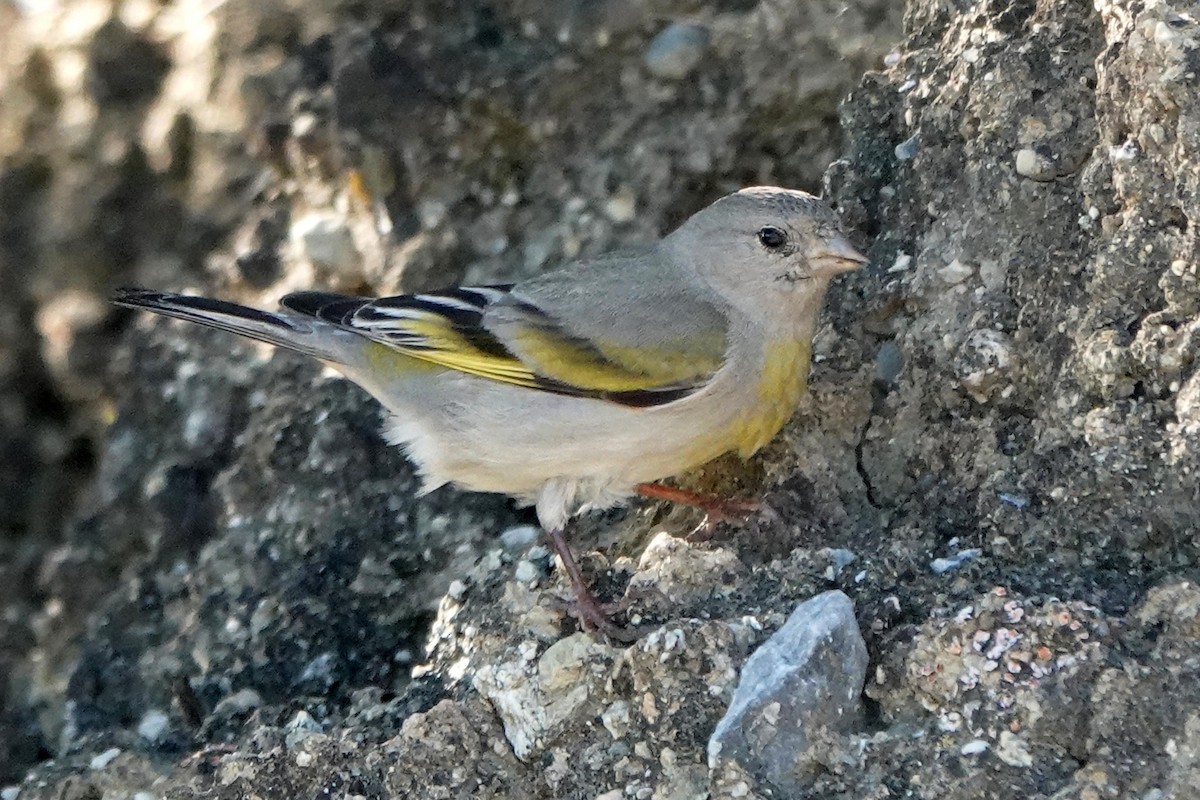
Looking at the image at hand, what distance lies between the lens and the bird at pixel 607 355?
390 centimetres

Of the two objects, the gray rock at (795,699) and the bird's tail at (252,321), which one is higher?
the gray rock at (795,699)

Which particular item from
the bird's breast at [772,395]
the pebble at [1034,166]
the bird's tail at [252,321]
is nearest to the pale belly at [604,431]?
the bird's breast at [772,395]

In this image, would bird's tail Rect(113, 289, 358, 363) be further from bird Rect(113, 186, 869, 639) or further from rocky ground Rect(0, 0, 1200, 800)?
rocky ground Rect(0, 0, 1200, 800)

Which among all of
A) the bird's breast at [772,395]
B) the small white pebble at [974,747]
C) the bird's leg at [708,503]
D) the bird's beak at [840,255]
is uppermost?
the bird's beak at [840,255]

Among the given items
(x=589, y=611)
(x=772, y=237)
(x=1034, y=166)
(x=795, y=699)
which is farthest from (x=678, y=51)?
(x=795, y=699)

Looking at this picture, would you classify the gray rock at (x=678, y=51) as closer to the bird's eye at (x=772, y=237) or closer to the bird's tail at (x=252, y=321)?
the bird's eye at (x=772, y=237)

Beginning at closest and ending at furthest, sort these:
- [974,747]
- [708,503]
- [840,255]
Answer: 1. [974,747]
2. [840,255]
3. [708,503]

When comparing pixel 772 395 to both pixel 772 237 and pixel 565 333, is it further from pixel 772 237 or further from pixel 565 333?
pixel 565 333

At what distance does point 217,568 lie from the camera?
4.65 metres

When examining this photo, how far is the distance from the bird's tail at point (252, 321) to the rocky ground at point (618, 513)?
0.47 metres

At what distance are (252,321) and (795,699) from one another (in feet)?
7.19

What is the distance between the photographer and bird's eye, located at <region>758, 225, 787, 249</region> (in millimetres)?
4012

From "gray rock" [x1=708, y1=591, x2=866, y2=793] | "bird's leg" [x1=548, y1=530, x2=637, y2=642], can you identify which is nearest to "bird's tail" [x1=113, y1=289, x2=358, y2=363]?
"bird's leg" [x1=548, y1=530, x2=637, y2=642]

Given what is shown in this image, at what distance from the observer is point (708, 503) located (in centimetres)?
397
